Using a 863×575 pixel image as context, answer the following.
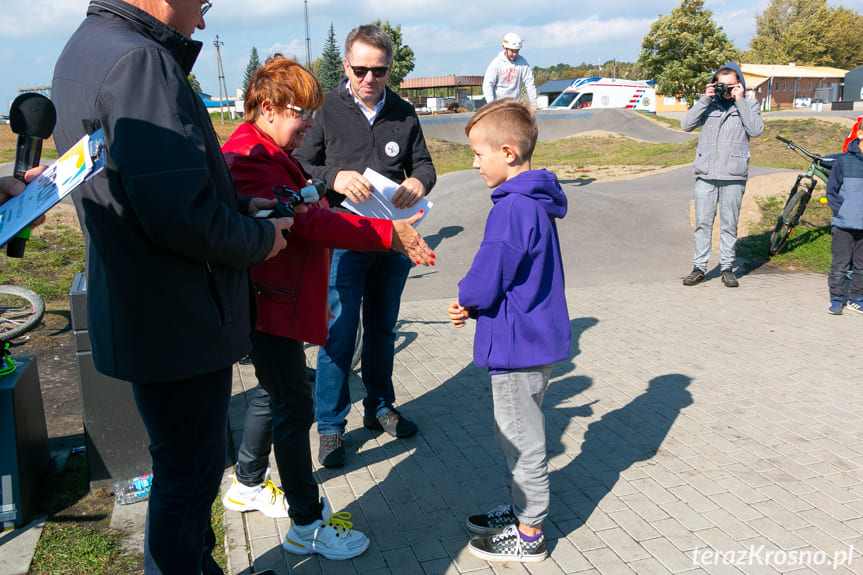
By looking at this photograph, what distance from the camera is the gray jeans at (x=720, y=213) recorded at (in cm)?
746

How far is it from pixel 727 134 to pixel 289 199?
6.37 metres

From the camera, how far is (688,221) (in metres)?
10.4

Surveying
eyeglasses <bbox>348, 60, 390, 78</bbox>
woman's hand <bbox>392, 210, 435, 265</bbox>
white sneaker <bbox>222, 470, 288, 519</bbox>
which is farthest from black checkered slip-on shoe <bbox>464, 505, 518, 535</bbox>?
eyeglasses <bbox>348, 60, 390, 78</bbox>

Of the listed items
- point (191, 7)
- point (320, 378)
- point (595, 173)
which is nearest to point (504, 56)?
point (595, 173)

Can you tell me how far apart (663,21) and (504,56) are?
33328 mm

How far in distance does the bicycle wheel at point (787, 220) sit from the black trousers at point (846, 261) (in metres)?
2.13

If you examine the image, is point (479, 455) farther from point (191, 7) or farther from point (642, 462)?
point (191, 7)

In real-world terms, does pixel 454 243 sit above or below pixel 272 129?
below

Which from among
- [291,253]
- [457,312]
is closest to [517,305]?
[457,312]

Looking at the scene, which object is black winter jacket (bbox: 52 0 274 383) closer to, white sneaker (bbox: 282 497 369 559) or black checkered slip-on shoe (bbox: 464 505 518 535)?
white sneaker (bbox: 282 497 369 559)

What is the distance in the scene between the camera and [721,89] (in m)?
7.27

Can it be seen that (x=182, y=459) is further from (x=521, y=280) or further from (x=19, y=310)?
(x=19, y=310)

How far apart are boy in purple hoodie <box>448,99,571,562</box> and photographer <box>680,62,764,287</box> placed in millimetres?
5341

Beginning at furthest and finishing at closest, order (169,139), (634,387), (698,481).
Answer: (634,387) < (698,481) < (169,139)
